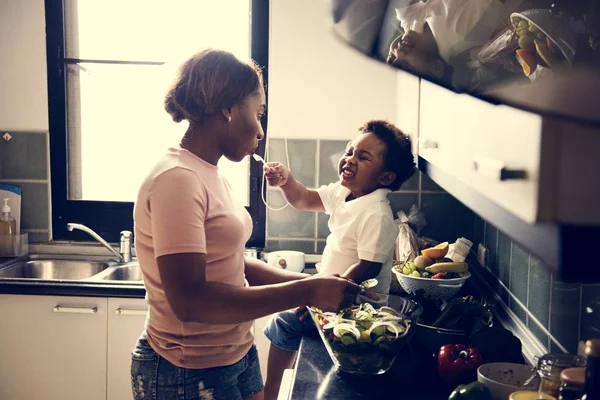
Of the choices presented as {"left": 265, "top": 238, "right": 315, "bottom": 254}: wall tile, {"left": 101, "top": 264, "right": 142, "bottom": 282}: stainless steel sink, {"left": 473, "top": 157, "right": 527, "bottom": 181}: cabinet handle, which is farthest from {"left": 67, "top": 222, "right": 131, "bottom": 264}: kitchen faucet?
{"left": 473, "top": 157, "right": 527, "bottom": 181}: cabinet handle

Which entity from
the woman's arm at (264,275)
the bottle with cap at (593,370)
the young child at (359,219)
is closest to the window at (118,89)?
the young child at (359,219)

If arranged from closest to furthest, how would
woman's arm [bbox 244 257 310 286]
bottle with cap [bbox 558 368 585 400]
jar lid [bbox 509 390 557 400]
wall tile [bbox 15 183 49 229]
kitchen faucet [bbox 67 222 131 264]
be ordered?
A: 1. bottle with cap [bbox 558 368 585 400]
2. jar lid [bbox 509 390 557 400]
3. woman's arm [bbox 244 257 310 286]
4. kitchen faucet [bbox 67 222 131 264]
5. wall tile [bbox 15 183 49 229]

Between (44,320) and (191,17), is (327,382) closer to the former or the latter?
(44,320)

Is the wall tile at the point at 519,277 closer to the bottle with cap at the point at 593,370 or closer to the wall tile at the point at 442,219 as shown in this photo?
the wall tile at the point at 442,219

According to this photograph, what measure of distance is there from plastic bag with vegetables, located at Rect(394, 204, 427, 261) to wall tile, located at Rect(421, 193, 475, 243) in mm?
65

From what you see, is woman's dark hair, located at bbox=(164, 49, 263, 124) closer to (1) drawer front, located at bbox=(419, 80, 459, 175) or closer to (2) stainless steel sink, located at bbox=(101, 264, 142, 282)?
Result: (1) drawer front, located at bbox=(419, 80, 459, 175)

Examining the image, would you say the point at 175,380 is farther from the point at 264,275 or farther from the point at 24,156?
the point at 24,156

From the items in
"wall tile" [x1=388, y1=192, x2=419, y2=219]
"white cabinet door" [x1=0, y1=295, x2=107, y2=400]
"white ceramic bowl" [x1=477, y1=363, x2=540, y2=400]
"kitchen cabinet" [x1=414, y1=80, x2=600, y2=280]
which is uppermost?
"kitchen cabinet" [x1=414, y1=80, x2=600, y2=280]

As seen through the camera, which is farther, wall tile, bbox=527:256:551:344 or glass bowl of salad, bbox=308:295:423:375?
wall tile, bbox=527:256:551:344

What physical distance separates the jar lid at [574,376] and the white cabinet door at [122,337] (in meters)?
1.62

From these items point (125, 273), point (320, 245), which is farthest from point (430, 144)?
point (125, 273)

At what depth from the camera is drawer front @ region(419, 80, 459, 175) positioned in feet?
4.79

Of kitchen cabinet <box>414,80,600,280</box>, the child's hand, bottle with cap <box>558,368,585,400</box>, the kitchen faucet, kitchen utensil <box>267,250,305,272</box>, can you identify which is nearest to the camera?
kitchen cabinet <box>414,80,600,280</box>

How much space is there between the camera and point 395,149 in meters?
2.15
